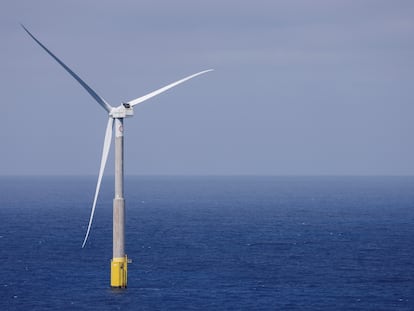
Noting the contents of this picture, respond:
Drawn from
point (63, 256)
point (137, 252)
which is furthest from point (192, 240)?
point (63, 256)

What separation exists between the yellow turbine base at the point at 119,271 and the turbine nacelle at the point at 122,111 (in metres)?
15.9

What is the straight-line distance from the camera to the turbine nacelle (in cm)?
10644

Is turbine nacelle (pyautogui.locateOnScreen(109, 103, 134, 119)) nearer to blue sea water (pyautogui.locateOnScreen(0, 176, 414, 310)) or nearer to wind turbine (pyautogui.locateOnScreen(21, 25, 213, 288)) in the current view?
wind turbine (pyautogui.locateOnScreen(21, 25, 213, 288))

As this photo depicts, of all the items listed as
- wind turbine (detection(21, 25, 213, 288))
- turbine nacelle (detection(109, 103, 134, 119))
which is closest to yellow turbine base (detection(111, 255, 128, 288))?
wind turbine (detection(21, 25, 213, 288))

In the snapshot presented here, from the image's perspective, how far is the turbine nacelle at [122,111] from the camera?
106 meters

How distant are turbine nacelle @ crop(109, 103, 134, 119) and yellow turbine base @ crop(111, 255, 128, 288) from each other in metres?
15.9

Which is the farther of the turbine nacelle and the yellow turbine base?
the turbine nacelle

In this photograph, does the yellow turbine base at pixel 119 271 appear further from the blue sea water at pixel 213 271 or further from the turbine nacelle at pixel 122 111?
the turbine nacelle at pixel 122 111

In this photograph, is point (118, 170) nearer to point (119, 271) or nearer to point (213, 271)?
point (119, 271)

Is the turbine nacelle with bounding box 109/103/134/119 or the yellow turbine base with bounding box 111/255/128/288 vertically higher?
the turbine nacelle with bounding box 109/103/134/119

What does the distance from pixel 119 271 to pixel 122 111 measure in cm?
1778

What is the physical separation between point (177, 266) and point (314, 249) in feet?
113

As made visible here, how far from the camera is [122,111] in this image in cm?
10656

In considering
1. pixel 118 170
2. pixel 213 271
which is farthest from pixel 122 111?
pixel 213 271
